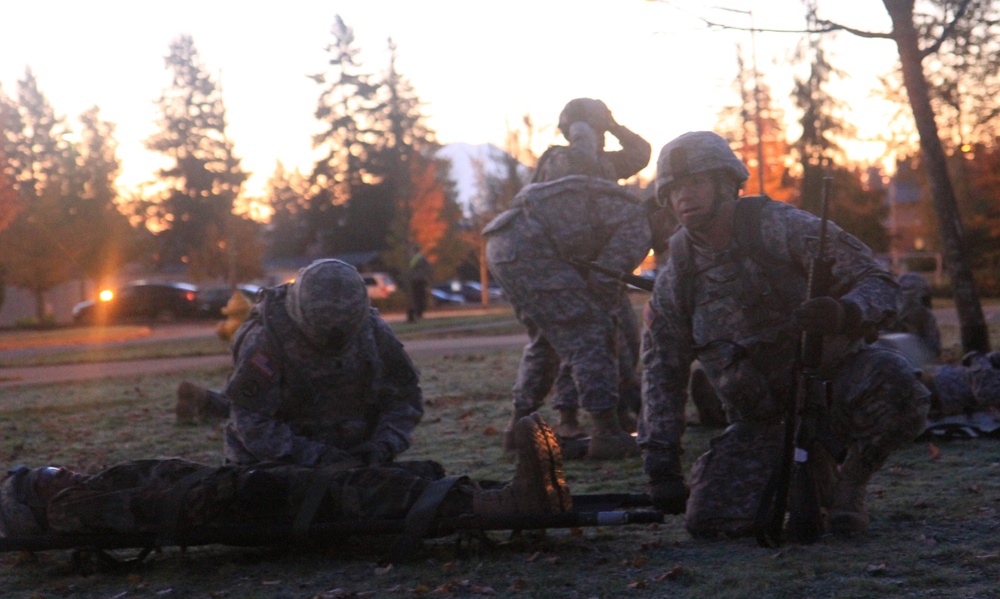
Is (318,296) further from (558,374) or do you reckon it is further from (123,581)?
(558,374)

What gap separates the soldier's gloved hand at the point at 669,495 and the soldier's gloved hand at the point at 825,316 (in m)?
0.88

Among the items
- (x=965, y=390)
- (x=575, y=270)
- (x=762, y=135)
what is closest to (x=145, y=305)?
(x=762, y=135)

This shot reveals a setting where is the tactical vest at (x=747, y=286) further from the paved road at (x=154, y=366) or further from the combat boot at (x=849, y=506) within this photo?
the paved road at (x=154, y=366)

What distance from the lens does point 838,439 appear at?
4633mm

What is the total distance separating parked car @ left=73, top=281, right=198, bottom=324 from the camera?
44625 millimetres

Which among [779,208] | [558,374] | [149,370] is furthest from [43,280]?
[779,208]

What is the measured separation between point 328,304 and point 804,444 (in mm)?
1871

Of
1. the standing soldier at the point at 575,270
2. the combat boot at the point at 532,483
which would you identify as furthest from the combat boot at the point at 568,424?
the combat boot at the point at 532,483

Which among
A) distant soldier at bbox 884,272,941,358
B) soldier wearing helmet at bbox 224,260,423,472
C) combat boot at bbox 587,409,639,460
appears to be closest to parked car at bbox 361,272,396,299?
distant soldier at bbox 884,272,941,358

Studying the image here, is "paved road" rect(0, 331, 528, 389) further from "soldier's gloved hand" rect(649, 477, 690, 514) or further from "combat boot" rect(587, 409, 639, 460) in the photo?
"soldier's gloved hand" rect(649, 477, 690, 514)

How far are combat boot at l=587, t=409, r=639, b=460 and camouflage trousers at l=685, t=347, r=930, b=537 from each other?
199 centimetres

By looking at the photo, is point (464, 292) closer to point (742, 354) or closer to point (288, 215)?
point (288, 215)

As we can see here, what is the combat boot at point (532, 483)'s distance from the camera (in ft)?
13.9

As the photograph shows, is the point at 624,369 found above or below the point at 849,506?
above
